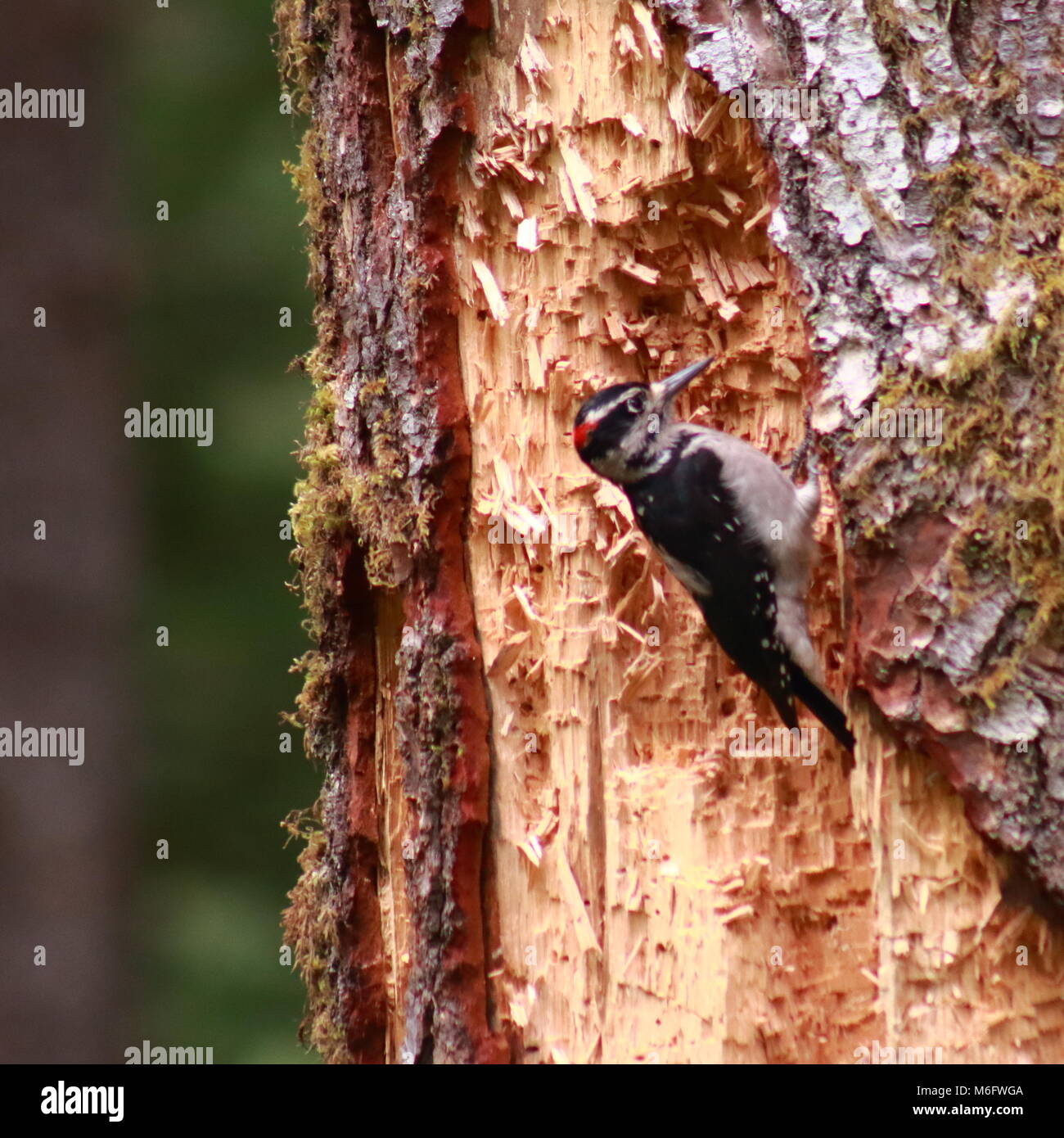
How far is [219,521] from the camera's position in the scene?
24.5ft

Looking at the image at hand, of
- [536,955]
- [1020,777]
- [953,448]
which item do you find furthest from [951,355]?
[536,955]

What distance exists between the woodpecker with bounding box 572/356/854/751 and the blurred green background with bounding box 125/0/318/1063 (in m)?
4.03

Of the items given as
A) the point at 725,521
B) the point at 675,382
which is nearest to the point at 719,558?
the point at 725,521

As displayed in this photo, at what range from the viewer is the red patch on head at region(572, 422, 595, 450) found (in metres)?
2.74

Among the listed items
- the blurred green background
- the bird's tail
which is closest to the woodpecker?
the bird's tail

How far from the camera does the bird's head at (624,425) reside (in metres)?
2.73

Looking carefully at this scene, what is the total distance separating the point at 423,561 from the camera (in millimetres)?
2822

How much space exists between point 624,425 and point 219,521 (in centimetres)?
519

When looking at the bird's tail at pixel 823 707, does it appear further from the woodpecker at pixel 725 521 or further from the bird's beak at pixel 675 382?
the bird's beak at pixel 675 382

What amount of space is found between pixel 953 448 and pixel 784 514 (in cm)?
60

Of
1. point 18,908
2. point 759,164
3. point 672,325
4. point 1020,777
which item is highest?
point 759,164

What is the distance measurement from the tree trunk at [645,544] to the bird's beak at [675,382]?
0.06 metres

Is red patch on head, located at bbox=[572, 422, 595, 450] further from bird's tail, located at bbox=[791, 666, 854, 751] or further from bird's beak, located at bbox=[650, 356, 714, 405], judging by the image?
bird's tail, located at bbox=[791, 666, 854, 751]

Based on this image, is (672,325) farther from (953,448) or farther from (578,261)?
(953,448)
